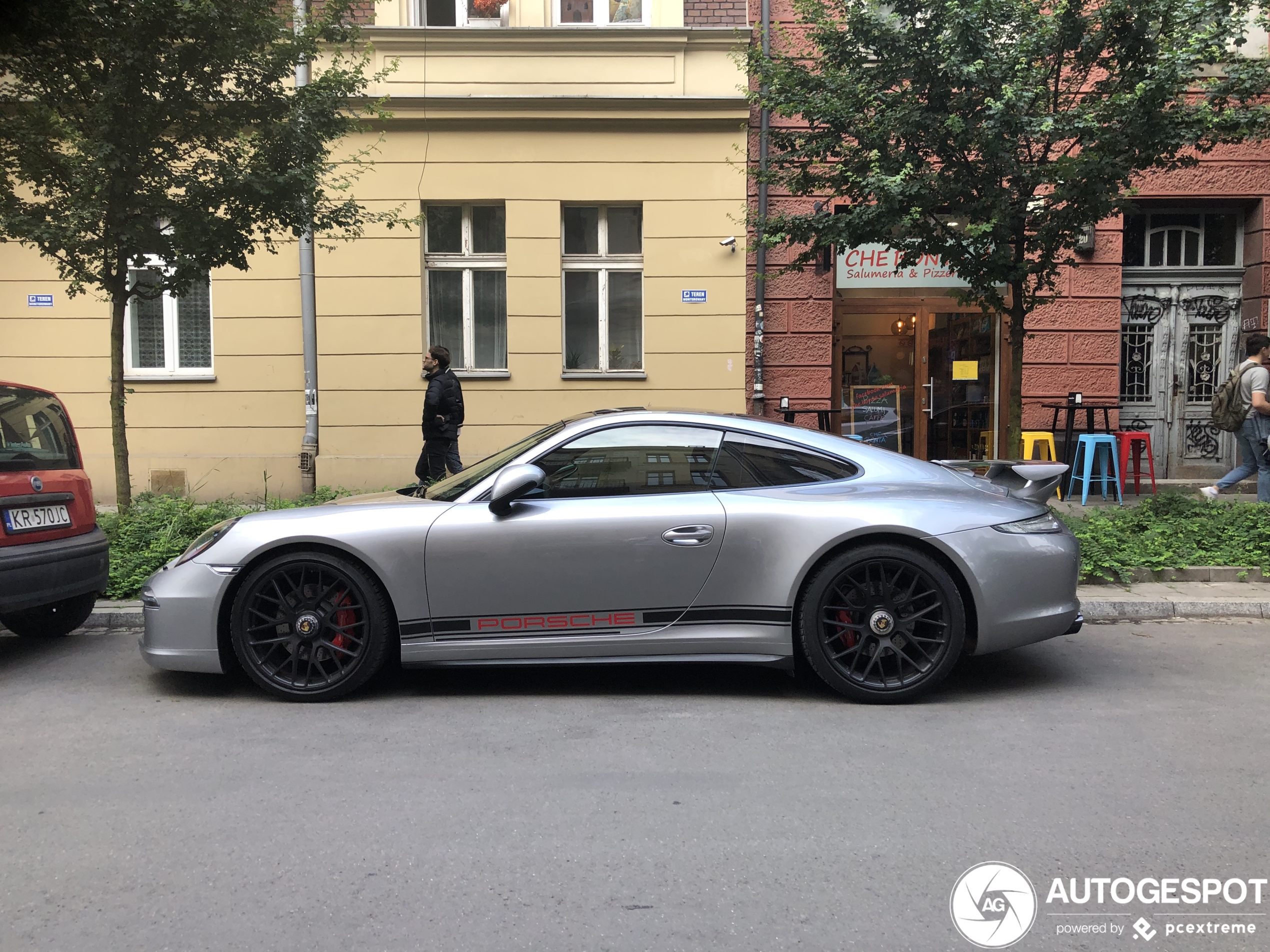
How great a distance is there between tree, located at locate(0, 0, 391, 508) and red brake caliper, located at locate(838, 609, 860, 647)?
6001 millimetres

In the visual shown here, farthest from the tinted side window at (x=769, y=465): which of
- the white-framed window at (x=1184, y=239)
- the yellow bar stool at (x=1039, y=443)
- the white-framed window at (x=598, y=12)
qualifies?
the white-framed window at (x=1184, y=239)

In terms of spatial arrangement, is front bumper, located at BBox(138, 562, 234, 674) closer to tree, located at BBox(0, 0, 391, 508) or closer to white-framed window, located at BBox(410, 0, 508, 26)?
tree, located at BBox(0, 0, 391, 508)

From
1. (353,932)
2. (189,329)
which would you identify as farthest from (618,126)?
(353,932)

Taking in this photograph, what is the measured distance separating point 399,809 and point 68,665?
3045 mm

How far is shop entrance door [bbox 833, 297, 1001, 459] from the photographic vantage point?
1234 cm

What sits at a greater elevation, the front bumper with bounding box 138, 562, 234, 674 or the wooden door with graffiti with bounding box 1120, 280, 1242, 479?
the wooden door with graffiti with bounding box 1120, 280, 1242, 479

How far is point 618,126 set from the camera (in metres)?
11.7

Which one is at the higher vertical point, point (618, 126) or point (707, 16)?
point (707, 16)

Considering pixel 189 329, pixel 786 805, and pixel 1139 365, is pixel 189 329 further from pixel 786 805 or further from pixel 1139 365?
pixel 1139 365

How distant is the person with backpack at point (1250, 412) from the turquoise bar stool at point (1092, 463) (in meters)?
1.39

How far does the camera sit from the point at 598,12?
39.1 ft

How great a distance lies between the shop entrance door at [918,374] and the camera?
40.5ft

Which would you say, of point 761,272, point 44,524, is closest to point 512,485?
point 44,524

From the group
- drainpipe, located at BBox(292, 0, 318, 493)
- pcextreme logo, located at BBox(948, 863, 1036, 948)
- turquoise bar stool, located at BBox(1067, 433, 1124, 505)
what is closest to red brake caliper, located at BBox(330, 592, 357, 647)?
pcextreme logo, located at BBox(948, 863, 1036, 948)
